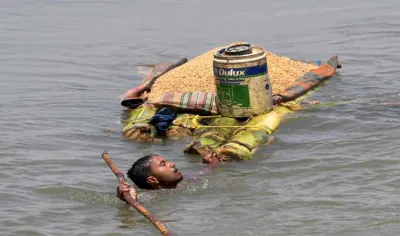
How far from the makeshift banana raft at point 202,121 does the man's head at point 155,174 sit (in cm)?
66

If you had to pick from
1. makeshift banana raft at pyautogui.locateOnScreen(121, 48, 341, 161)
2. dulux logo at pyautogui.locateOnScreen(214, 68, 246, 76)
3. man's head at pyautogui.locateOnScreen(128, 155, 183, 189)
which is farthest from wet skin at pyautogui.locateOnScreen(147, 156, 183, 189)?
dulux logo at pyautogui.locateOnScreen(214, 68, 246, 76)

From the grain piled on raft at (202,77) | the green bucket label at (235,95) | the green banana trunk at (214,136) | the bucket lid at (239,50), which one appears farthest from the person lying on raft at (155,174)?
the grain piled on raft at (202,77)

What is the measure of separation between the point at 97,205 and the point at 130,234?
706 millimetres

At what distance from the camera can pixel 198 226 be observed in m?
5.80

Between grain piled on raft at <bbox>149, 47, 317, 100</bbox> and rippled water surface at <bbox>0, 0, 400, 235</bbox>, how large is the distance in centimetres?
39

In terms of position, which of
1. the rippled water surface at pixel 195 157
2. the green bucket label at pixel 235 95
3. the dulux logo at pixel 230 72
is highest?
the dulux logo at pixel 230 72

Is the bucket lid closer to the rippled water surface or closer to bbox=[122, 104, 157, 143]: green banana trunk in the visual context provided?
the rippled water surface

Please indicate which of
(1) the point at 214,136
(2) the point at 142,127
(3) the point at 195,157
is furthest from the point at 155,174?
(2) the point at 142,127

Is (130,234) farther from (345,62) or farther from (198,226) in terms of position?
(345,62)

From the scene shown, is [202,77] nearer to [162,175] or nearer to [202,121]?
[202,121]

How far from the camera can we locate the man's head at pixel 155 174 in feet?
21.8

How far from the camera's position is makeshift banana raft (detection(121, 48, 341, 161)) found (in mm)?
7500

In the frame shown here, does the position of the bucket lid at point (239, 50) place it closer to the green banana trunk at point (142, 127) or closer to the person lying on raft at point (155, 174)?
the green banana trunk at point (142, 127)

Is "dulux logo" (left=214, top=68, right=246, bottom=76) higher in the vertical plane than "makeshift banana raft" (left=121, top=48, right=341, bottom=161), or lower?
higher
